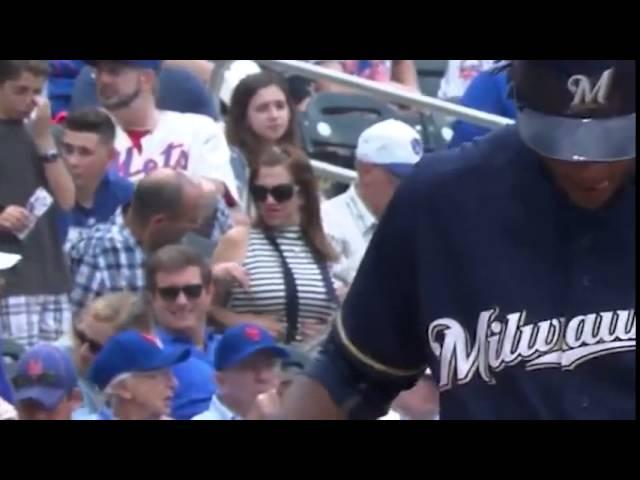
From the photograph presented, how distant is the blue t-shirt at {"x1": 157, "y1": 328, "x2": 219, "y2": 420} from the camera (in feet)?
17.1

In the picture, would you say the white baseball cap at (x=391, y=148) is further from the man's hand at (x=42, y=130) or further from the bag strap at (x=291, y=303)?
the man's hand at (x=42, y=130)

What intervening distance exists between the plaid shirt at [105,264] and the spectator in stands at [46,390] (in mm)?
772

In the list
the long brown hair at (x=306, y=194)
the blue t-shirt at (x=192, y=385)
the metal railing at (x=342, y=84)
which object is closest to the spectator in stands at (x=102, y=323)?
the blue t-shirt at (x=192, y=385)

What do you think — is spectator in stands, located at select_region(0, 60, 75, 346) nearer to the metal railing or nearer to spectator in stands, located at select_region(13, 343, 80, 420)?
spectator in stands, located at select_region(13, 343, 80, 420)

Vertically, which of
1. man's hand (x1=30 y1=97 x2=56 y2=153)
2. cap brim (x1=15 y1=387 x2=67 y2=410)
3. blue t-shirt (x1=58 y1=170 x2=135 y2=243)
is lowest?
cap brim (x1=15 y1=387 x2=67 y2=410)

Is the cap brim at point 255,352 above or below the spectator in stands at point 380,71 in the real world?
below

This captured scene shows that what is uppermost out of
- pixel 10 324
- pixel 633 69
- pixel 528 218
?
pixel 633 69

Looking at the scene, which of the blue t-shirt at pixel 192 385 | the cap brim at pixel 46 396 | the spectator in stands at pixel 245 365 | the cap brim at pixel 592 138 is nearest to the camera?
the cap brim at pixel 592 138

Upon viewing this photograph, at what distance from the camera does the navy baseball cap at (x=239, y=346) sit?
5.52m

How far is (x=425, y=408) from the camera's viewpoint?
17.0ft

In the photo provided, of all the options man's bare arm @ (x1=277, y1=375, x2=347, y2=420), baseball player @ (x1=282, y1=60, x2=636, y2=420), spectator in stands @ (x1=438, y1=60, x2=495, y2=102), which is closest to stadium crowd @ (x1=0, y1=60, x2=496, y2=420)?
spectator in stands @ (x1=438, y1=60, x2=495, y2=102)
